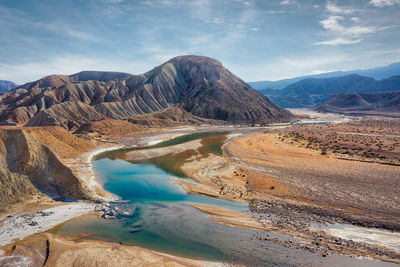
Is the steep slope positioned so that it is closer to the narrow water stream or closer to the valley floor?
the valley floor

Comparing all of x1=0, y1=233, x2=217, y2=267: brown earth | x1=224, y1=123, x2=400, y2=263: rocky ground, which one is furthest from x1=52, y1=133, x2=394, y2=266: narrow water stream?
x1=224, y1=123, x2=400, y2=263: rocky ground

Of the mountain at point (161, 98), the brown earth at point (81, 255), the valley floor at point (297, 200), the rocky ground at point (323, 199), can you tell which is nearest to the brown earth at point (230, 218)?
the valley floor at point (297, 200)

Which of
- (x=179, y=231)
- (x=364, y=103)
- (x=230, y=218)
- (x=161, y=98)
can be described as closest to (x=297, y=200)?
(x=230, y=218)

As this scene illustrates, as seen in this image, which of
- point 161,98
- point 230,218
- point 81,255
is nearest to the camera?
point 81,255

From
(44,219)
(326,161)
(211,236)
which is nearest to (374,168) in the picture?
(326,161)

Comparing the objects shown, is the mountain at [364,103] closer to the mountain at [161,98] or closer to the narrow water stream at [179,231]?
the mountain at [161,98]

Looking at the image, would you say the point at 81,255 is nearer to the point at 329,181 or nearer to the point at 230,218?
the point at 230,218

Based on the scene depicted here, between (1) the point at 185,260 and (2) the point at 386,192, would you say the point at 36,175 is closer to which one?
(1) the point at 185,260
